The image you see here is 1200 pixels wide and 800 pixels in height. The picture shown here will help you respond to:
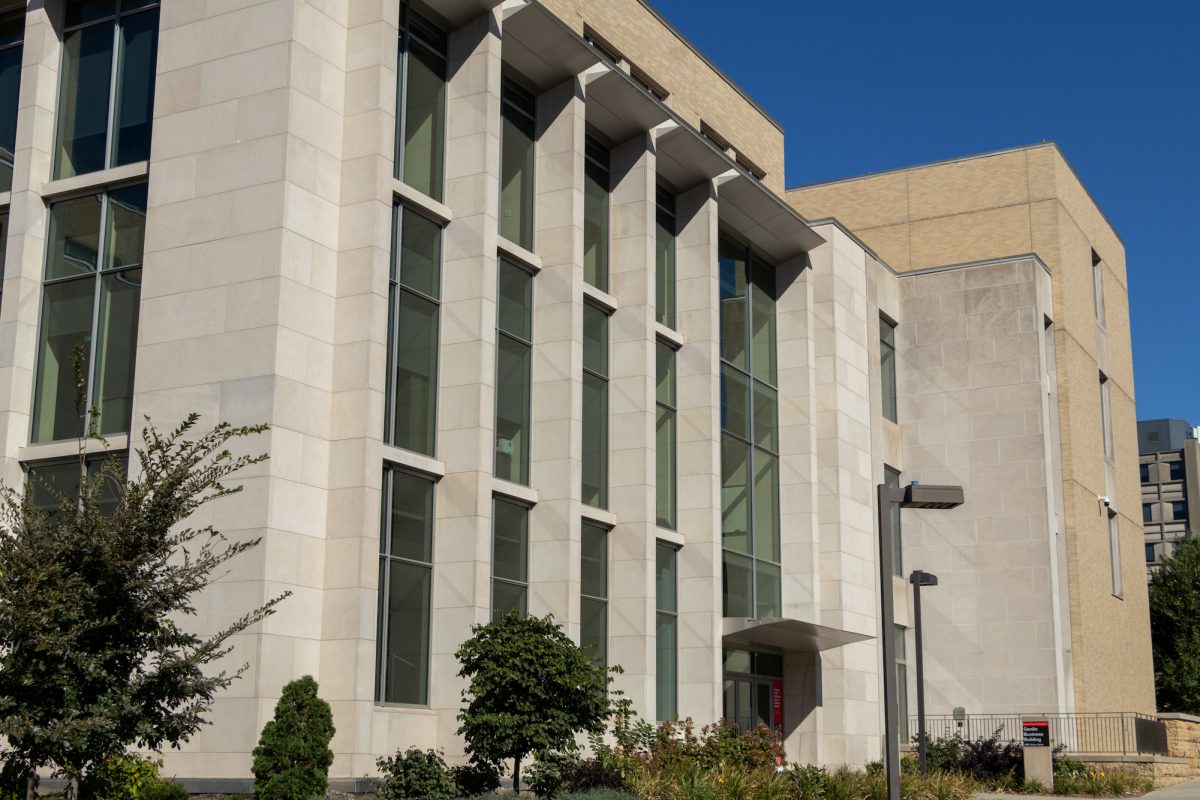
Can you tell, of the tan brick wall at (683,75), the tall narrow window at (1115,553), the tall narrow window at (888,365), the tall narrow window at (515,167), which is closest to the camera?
the tall narrow window at (515,167)

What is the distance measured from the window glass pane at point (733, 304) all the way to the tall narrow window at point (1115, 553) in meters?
21.6

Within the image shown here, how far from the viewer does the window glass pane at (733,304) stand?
35.2 metres

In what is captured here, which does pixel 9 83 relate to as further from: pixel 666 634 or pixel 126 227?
pixel 666 634

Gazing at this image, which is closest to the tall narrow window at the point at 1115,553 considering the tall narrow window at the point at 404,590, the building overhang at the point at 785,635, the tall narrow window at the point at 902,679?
the tall narrow window at the point at 902,679

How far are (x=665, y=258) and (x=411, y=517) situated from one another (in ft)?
39.1

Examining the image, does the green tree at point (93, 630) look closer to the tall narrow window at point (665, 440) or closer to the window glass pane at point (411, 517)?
the window glass pane at point (411, 517)

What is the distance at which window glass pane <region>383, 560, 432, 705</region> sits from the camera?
73.3 feet

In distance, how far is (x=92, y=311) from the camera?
23141mm

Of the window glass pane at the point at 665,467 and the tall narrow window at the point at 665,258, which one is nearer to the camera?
the window glass pane at the point at 665,467

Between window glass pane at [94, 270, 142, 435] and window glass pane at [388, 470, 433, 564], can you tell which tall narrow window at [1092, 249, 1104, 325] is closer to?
window glass pane at [388, 470, 433, 564]

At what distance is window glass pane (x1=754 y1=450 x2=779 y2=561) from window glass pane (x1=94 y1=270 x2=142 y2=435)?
1725cm

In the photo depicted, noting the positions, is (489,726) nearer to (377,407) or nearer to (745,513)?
(377,407)

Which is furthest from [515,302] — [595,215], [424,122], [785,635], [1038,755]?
[1038,755]

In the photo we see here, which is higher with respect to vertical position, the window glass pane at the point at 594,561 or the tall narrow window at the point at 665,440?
the tall narrow window at the point at 665,440
